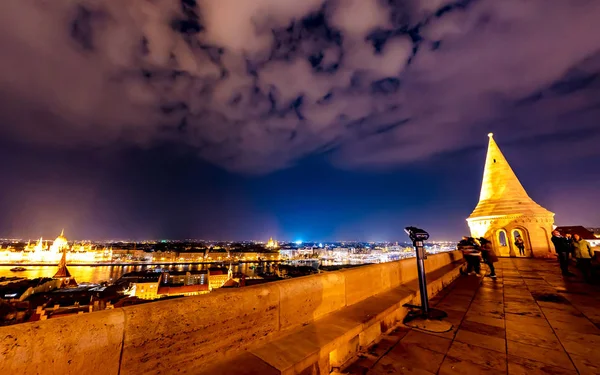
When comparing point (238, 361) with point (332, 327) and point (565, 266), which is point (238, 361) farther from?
point (565, 266)

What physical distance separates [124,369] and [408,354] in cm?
296

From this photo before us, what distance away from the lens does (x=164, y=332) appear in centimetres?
188

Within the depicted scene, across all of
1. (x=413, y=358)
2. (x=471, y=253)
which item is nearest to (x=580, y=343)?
(x=413, y=358)

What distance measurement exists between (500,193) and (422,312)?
764 inches

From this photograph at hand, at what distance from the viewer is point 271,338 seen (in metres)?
2.63

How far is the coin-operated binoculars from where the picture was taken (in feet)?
12.4

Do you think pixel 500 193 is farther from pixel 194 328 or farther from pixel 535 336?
pixel 194 328

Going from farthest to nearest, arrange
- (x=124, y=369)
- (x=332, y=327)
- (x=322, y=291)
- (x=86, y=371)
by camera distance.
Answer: (x=322, y=291) → (x=332, y=327) → (x=124, y=369) → (x=86, y=371)

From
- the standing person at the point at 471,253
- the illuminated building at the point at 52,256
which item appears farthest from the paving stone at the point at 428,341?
the illuminated building at the point at 52,256

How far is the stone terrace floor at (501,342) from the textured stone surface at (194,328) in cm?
120

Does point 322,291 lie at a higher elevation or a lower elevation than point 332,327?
higher

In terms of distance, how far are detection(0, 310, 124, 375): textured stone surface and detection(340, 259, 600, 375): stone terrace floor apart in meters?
2.28

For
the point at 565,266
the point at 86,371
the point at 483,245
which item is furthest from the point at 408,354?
the point at 565,266

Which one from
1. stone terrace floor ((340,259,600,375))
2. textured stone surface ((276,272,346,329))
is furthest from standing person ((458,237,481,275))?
textured stone surface ((276,272,346,329))
